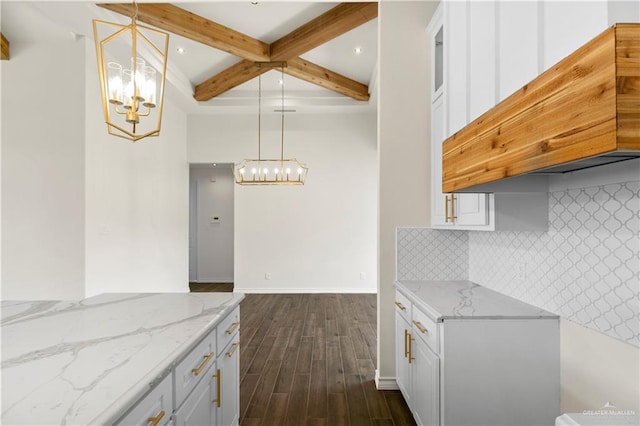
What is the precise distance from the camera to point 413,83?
9.46ft

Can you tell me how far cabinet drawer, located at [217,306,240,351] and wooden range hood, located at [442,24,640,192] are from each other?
145 cm

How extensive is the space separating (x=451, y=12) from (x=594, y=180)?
105 centimetres

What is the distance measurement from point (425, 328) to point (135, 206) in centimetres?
423

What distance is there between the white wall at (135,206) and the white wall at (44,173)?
0.12 m

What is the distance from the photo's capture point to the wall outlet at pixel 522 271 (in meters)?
2.07

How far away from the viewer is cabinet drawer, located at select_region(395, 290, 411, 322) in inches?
95.2

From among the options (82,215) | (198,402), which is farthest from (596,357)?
(82,215)

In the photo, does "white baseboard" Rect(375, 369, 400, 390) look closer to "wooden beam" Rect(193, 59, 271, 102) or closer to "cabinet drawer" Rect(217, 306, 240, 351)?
"cabinet drawer" Rect(217, 306, 240, 351)

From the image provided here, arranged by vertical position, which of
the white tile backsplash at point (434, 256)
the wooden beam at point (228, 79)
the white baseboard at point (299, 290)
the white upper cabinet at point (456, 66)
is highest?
the wooden beam at point (228, 79)

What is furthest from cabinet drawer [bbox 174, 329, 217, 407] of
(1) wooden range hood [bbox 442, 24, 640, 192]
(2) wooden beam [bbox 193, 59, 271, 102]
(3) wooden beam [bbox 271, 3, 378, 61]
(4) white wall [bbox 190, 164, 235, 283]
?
(4) white wall [bbox 190, 164, 235, 283]

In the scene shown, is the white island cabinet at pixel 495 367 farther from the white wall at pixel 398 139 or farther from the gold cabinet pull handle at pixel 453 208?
the white wall at pixel 398 139

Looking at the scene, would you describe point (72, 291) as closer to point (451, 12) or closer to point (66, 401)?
point (66, 401)

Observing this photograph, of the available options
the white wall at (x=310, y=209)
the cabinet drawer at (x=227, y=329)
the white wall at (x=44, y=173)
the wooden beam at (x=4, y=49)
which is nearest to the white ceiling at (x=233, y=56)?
the wooden beam at (x=4, y=49)

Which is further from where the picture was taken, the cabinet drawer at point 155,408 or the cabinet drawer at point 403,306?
the cabinet drawer at point 403,306
